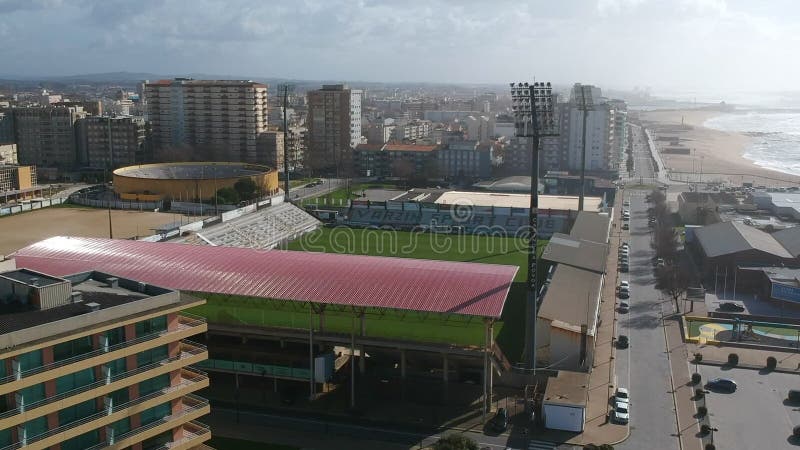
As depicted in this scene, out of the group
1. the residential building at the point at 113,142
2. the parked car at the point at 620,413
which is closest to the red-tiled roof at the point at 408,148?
the residential building at the point at 113,142

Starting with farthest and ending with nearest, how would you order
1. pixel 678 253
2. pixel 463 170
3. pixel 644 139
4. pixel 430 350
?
1. pixel 644 139
2. pixel 463 170
3. pixel 678 253
4. pixel 430 350

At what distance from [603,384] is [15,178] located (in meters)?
37.2

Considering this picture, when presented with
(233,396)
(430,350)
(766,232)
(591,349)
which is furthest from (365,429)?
(766,232)

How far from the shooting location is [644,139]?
86000 mm

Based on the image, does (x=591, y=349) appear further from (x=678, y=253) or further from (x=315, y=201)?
(x=315, y=201)

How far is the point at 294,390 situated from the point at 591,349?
6.90 m

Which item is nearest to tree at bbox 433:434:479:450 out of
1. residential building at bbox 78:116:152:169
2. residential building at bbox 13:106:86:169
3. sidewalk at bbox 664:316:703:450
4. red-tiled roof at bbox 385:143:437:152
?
sidewalk at bbox 664:316:703:450

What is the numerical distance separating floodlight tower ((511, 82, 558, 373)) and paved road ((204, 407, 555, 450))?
3.01m

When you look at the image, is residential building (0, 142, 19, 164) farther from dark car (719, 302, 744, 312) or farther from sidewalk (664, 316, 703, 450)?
dark car (719, 302, 744, 312)

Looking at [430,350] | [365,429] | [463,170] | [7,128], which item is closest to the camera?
[365,429]

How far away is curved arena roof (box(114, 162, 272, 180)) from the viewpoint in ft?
145

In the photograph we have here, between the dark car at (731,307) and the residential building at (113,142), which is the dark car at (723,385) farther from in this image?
the residential building at (113,142)

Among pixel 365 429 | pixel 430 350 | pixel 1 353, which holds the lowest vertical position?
pixel 365 429

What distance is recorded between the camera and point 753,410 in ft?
52.1
